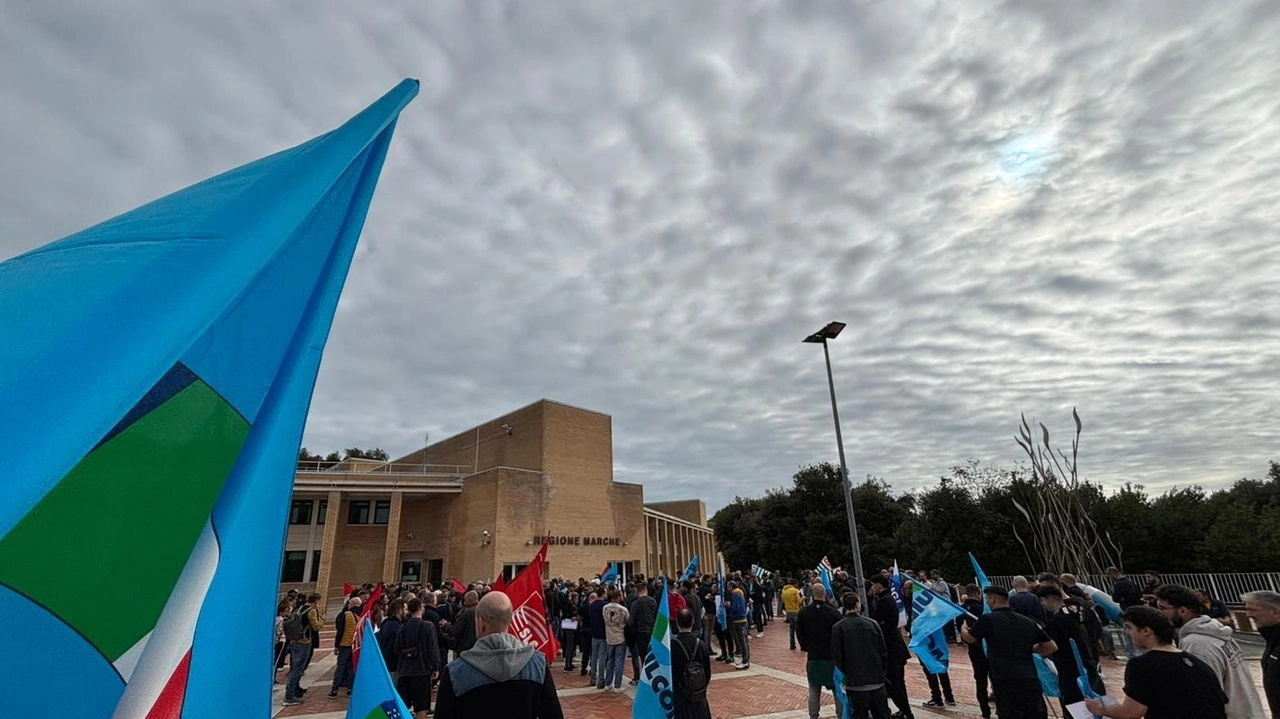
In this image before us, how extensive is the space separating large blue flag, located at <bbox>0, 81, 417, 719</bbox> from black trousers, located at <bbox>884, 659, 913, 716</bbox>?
8205mm

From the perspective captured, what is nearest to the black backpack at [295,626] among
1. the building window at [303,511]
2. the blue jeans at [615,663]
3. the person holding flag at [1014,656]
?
the blue jeans at [615,663]

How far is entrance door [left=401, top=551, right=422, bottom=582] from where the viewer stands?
3834 cm

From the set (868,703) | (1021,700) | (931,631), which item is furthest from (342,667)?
(1021,700)

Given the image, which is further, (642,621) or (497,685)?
(642,621)

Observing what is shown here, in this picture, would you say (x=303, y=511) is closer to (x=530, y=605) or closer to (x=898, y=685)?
(x=530, y=605)

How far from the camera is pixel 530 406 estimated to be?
4009 cm

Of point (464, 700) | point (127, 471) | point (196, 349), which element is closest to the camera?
point (127, 471)

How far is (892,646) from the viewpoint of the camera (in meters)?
8.41

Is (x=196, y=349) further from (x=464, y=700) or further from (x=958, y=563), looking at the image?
(x=958, y=563)

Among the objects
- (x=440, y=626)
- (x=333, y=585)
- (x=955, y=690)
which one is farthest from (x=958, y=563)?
(x=333, y=585)

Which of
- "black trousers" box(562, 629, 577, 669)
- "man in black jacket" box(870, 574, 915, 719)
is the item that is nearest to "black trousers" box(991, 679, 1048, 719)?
"man in black jacket" box(870, 574, 915, 719)

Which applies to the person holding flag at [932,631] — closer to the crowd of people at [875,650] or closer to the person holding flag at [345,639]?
the crowd of people at [875,650]

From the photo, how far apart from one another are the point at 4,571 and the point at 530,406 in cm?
3890

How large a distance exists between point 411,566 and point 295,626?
29.5 metres
